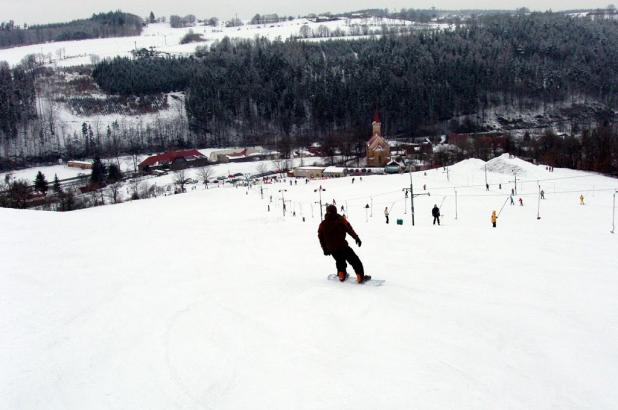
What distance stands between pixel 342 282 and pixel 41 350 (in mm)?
4270

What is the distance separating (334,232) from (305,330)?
8.25ft

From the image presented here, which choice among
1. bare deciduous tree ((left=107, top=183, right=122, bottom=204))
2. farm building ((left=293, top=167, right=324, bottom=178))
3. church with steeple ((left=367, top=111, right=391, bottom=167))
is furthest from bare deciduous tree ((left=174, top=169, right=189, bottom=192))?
church with steeple ((left=367, top=111, right=391, bottom=167))

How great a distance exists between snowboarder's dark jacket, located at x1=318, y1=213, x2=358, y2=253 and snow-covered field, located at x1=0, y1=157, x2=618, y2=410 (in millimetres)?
686

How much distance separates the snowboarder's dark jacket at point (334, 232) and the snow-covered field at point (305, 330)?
A: 686mm

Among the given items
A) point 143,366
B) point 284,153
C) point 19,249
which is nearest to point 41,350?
point 143,366

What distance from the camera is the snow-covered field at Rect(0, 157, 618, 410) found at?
4.53 meters

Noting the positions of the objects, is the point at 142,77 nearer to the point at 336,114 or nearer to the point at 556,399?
the point at 336,114

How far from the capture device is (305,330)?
5809 millimetres

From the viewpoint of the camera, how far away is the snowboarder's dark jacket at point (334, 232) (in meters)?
8.06

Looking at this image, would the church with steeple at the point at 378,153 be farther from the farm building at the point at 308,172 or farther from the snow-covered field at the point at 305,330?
the snow-covered field at the point at 305,330

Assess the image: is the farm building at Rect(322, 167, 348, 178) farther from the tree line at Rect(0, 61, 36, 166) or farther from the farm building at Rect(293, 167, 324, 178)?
the tree line at Rect(0, 61, 36, 166)

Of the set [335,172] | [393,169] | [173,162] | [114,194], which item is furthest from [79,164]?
[393,169]

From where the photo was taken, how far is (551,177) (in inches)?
1868

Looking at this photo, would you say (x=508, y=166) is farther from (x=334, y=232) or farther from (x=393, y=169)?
(x=334, y=232)
